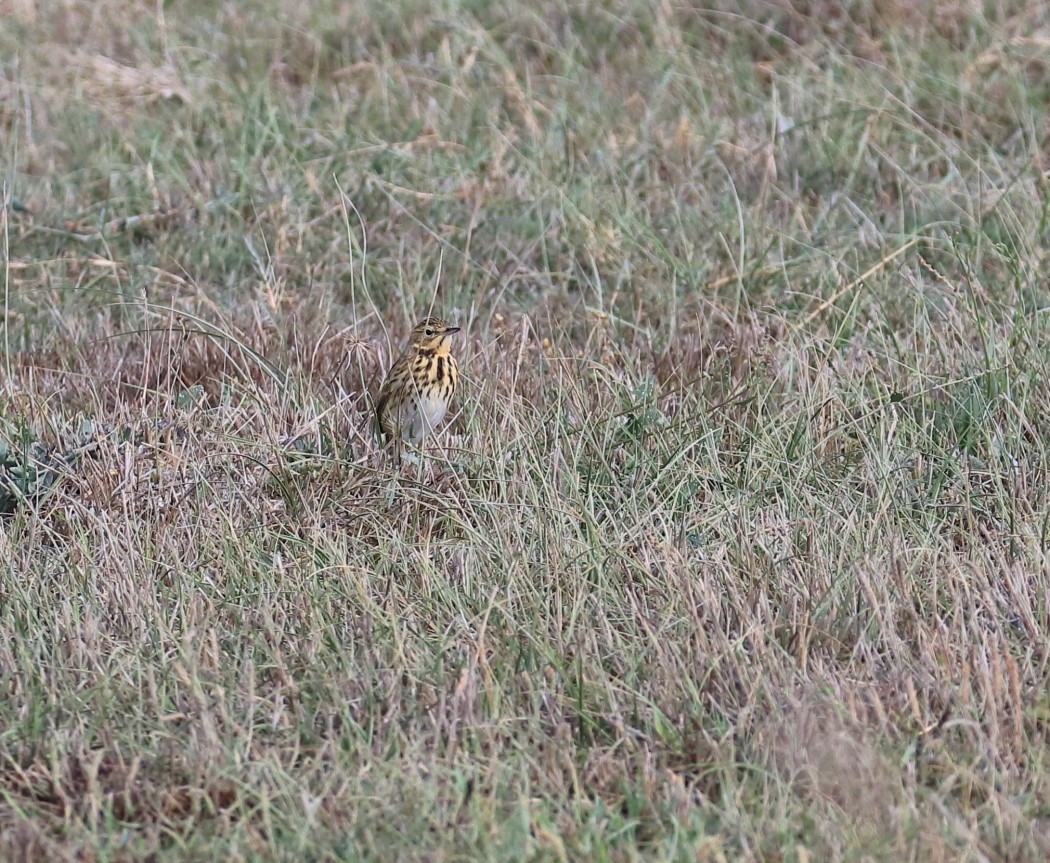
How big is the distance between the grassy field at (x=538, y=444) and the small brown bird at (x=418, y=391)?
99mm

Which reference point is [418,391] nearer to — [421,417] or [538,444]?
[421,417]

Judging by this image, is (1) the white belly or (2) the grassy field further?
(1) the white belly

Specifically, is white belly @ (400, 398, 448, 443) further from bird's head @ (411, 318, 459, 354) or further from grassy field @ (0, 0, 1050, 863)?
bird's head @ (411, 318, 459, 354)

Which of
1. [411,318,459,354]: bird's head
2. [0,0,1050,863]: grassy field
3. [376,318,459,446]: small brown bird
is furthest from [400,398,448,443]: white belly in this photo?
[411,318,459,354]: bird's head


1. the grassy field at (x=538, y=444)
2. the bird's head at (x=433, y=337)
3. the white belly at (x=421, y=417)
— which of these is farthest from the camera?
the bird's head at (x=433, y=337)

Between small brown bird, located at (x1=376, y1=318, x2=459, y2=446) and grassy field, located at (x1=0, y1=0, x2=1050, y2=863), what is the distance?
10cm

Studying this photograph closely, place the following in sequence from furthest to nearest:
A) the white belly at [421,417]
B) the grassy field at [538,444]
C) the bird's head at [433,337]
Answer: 1. the bird's head at [433,337]
2. the white belly at [421,417]
3. the grassy field at [538,444]

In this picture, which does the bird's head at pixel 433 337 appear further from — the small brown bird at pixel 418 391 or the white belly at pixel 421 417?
the white belly at pixel 421 417

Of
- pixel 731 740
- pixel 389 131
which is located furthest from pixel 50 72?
pixel 731 740

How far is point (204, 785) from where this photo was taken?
3262mm

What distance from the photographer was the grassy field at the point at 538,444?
3.22 m

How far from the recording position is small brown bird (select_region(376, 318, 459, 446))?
5.01 metres

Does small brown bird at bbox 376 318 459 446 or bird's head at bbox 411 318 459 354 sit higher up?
bird's head at bbox 411 318 459 354

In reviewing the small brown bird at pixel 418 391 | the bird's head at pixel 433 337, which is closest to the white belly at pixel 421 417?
the small brown bird at pixel 418 391
